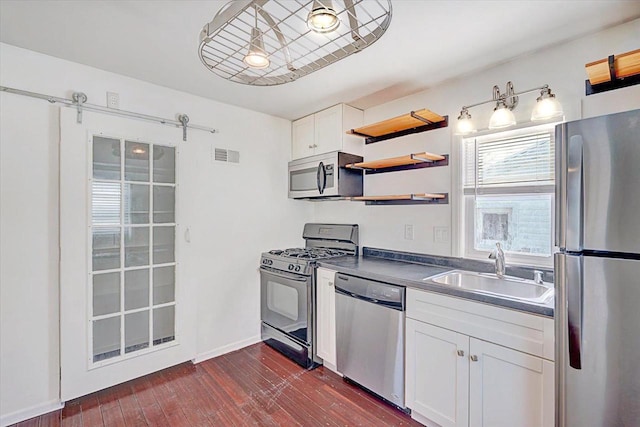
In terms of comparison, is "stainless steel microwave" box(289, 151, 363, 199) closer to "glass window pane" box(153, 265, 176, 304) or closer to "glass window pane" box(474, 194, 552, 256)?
"glass window pane" box(474, 194, 552, 256)

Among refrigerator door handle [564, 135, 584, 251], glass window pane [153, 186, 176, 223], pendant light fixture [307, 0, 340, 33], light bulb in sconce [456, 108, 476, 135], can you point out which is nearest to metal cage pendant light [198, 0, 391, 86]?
pendant light fixture [307, 0, 340, 33]

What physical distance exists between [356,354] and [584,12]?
2392mm

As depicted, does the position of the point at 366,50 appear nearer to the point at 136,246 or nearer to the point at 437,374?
the point at 437,374

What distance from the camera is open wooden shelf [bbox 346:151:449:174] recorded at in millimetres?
2349

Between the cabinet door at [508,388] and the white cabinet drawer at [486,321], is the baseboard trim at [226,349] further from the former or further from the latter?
the cabinet door at [508,388]

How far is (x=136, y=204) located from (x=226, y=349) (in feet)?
5.01

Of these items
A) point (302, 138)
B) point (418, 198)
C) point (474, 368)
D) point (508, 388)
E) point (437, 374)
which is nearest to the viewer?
point (508, 388)

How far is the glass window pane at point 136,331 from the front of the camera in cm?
238

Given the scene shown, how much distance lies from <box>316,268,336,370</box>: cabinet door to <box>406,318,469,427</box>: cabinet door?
2.24 feet

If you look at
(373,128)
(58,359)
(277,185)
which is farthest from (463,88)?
(58,359)

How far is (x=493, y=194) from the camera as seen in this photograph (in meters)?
2.20

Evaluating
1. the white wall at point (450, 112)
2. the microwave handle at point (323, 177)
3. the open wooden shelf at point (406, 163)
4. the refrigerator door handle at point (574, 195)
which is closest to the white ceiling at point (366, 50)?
the white wall at point (450, 112)

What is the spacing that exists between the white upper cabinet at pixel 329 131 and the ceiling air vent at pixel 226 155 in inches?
26.8

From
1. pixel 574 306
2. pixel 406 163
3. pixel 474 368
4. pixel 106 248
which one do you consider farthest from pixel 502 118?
pixel 106 248
